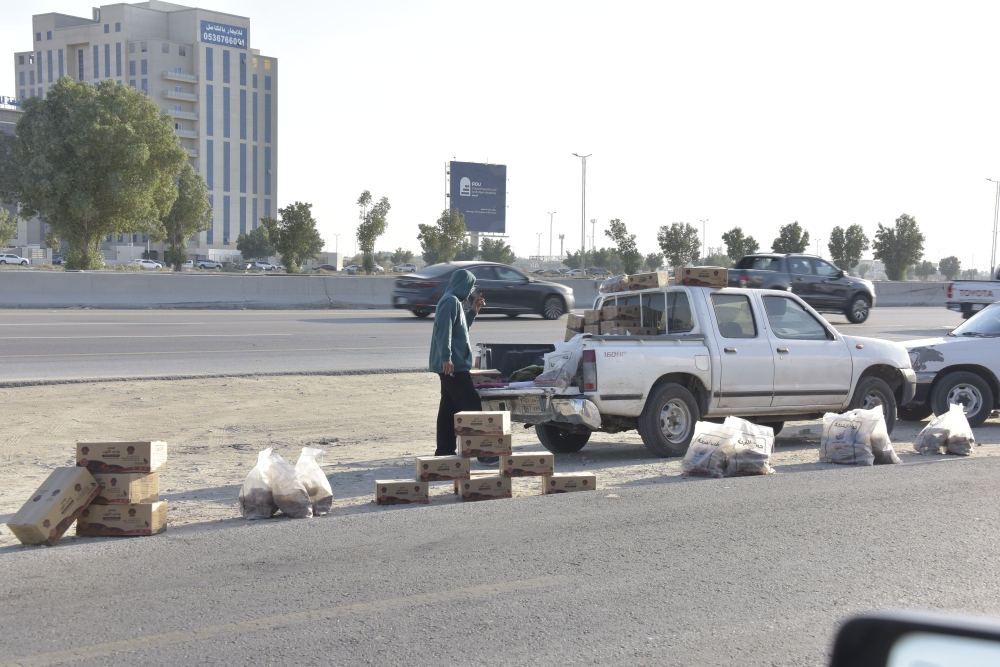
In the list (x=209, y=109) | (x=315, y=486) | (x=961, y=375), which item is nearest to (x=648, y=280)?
(x=315, y=486)

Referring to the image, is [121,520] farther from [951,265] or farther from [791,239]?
[951,265]

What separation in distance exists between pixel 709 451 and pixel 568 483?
149 centimetres

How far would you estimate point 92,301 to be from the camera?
28719 millimetres

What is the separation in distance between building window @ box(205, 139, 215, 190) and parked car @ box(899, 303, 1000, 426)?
116789mm

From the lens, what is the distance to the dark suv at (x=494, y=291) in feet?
86.1

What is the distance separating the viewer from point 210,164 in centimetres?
12119

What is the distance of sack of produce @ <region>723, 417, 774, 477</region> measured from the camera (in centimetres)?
902

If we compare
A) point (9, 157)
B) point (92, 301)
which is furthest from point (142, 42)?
point (92, 301)

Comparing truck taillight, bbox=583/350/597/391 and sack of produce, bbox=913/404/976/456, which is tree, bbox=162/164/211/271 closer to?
truck taillight, bbox=583/350/597/391

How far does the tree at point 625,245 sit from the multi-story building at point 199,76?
62156 mm

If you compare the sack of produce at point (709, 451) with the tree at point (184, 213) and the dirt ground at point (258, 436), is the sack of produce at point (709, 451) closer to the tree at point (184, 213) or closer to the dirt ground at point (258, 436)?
the dirt ground at point (258, 436)

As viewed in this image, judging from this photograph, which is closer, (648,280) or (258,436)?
(648,280)

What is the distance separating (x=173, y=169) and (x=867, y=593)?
58834 mm

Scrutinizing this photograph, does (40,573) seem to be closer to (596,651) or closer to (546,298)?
(596,651)
